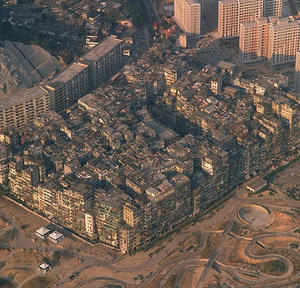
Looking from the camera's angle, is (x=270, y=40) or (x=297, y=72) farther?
(x=270, y=40)

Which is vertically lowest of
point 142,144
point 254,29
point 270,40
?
point 270,40

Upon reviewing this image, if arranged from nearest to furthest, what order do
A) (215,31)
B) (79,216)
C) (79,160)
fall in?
1. (79,216)
2. (79,160)
3. (215,31)

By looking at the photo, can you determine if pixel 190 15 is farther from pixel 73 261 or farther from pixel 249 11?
pixel 73 261

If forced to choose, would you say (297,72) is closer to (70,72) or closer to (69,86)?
(70,72)

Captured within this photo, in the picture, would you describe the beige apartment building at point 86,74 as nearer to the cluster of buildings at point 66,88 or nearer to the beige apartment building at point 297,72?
the cluster of buildings at point 66,88

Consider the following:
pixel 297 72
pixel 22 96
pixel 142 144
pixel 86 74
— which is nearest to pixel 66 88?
pixel 86 74

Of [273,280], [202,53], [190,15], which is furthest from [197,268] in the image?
[190,15]
